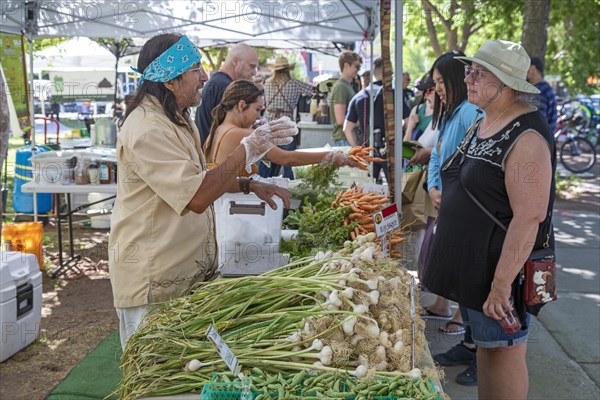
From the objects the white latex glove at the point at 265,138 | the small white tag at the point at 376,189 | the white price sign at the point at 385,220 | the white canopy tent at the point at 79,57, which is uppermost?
the white canopy tent at the point at 79,57

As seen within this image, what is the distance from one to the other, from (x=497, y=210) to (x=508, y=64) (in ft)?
2.28

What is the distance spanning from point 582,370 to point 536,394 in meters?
0.60

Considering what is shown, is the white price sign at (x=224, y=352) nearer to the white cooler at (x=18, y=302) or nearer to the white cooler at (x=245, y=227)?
the white cooler at (x=245, y=227)

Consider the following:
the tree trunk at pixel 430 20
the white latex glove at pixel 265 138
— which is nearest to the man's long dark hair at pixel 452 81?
the white latex glove at pixel 265 138

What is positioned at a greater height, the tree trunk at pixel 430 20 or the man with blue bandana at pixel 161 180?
the tree trunk at pixel 430 20

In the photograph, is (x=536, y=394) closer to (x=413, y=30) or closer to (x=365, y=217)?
(x=365, y=217)

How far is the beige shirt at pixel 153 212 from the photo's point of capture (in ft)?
7.93

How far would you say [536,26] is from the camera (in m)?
9.69

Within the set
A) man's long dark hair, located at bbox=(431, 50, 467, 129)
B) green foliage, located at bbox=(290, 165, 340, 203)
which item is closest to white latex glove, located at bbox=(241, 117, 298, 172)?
green foliage, located at bbox=(290, 165, 340, 203)

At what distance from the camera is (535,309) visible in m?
2.99

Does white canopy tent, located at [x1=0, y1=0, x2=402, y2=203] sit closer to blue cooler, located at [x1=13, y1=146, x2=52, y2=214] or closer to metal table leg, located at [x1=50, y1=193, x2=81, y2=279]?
blue cooler, located at [x1=13, y1=146, x2=52, y2=214]

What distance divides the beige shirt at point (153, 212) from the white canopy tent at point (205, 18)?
5.68 m

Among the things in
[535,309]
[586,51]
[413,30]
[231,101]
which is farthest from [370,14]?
[413,30]

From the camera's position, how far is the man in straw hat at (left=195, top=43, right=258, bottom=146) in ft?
18.2
